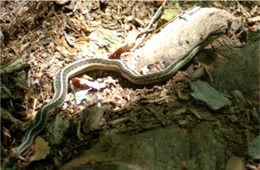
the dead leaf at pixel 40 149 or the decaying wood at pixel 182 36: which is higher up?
the decaying wood at pixel 182 36

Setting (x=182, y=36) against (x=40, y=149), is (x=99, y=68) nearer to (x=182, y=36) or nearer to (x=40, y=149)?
(x=182, y=36)

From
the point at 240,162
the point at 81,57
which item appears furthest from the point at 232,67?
the point at 81,57

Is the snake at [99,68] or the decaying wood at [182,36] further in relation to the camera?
the decaying wood at [182,36]

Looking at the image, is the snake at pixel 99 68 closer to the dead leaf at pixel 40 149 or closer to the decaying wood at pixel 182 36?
the dead leaf at pixel 40 149

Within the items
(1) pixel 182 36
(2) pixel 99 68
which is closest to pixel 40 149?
(2) pixel 99 68

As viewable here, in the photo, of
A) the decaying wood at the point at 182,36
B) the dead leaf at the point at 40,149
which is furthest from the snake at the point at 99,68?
the decaying wood at the point at 182,36

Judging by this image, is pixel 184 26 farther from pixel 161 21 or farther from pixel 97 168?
pixel 97 168

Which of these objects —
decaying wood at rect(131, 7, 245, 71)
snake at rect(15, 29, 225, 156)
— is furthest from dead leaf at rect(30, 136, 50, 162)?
decaying wood at rect(131, 7, 245, 71)

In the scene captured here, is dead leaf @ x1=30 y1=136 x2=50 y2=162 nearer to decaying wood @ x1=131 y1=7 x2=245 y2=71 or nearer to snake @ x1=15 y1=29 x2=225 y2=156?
snake @ x1=15 y1=29 x2=225 y2=156
